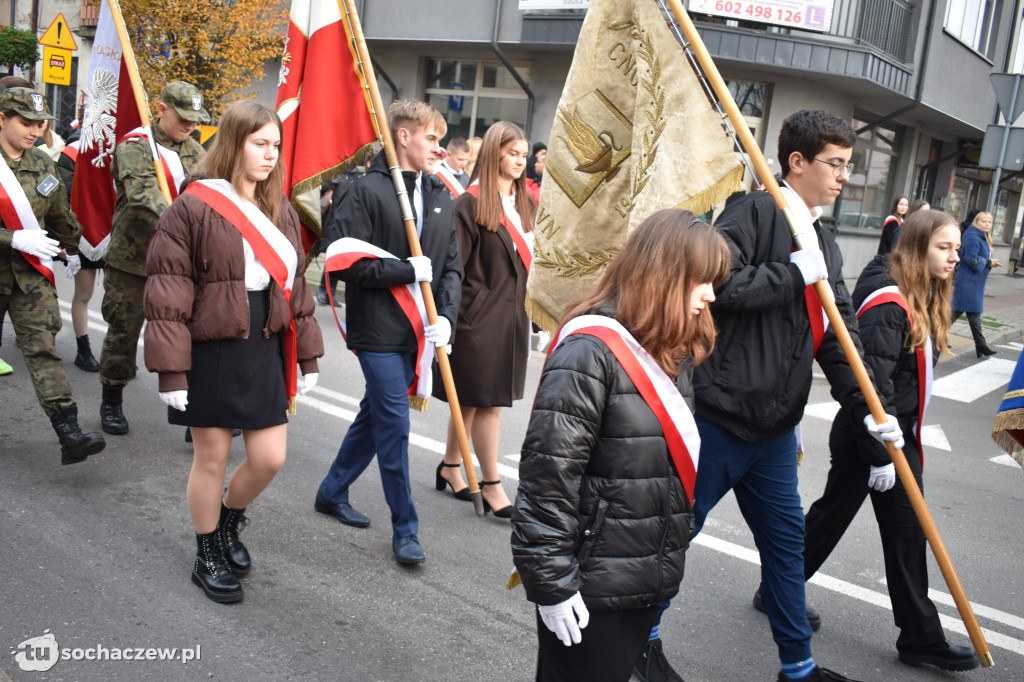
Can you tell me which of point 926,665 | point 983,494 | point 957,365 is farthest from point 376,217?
point 957,365

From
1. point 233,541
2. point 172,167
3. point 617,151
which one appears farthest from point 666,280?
point 172,167

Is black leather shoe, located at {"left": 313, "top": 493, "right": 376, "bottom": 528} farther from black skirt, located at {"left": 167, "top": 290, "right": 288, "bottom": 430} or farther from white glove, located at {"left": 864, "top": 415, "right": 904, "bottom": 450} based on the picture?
white glove, located at {"left": 864, "top": 415, "right": 904, "bottom": 450}

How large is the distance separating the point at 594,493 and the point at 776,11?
1436 centimetres

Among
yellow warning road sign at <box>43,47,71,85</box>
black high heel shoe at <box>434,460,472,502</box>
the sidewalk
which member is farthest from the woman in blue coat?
yellow warning road sign at <box>43,47,71,85</box>

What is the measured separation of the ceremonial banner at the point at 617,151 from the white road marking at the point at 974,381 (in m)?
7.14

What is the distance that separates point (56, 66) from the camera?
13.2m

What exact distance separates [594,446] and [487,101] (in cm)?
1673

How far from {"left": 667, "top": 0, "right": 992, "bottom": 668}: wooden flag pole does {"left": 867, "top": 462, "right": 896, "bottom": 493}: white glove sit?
2.7 inches

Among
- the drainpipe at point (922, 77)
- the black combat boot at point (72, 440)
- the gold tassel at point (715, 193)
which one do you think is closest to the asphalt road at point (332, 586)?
the black combat boot at point (72, 440)

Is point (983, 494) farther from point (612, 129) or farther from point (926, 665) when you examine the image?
point (612, 129)

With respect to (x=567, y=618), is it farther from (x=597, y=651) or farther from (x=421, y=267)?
(x=421, y=267)

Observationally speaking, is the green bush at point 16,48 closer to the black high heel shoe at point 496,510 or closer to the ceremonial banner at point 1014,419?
the black high heel shoe at point 496,510

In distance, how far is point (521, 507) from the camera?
85.7 inches

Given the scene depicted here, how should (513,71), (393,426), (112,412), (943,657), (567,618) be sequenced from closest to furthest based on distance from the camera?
(567,618)
(943,657)
(393,426)
(112,412)
(513,71)
